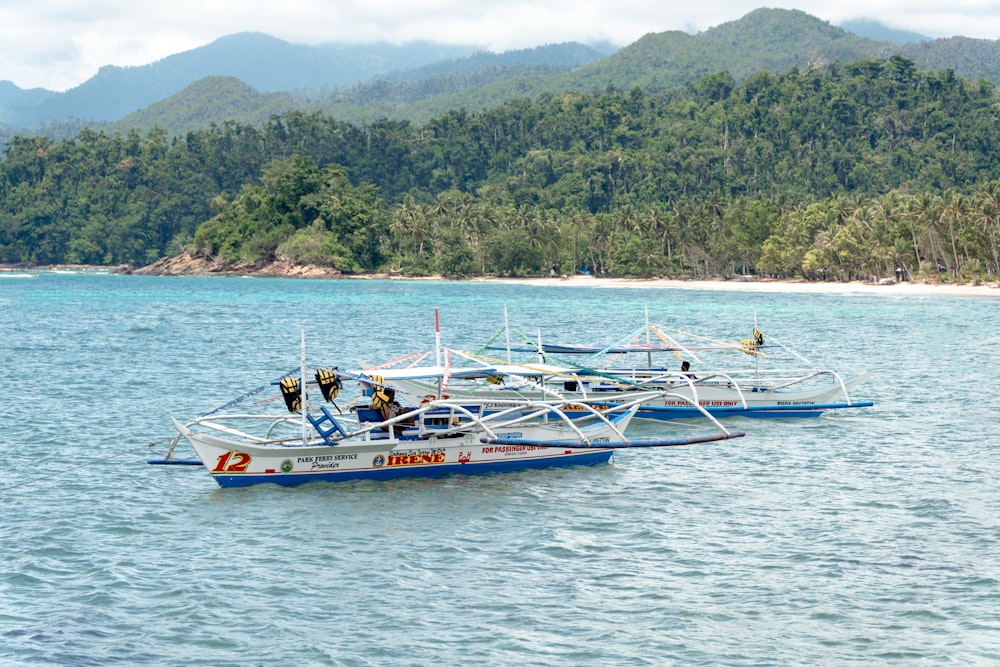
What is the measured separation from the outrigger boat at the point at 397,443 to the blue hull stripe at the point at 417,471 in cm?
2

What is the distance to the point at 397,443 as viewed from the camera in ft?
85.6

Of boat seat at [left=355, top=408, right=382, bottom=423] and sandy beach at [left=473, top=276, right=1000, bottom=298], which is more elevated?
boat seat at [left=355, top=408, right=382, bottom=423]

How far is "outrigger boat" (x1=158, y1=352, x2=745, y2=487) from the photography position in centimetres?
2539

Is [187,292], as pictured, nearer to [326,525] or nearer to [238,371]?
[238,371]

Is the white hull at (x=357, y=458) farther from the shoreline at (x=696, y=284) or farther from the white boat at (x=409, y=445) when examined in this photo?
the shoreline at (x=696, y=284)

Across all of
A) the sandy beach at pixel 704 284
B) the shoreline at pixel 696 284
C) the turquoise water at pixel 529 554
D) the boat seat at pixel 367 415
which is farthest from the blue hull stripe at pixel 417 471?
the sandy beach at pixel 704 284

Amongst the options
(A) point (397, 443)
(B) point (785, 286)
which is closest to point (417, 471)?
(A) point (397, 443)

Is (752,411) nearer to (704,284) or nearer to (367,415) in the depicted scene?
(367,415)

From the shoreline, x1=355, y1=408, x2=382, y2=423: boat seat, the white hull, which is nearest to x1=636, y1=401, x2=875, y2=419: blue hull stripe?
the white hull

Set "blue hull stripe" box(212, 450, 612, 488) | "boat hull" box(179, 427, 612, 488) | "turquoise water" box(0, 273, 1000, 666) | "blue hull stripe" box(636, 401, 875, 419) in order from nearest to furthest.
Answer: "turquoise water" box(0, 273, 1000, 666) < "boat hull" box(179, 427, 612, 488) < "blue hull stripe" box(212, 450, 612, 488) < "blue hull stripe" box(636, 401, 875, 419)

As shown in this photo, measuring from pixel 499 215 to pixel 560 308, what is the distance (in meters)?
81.6

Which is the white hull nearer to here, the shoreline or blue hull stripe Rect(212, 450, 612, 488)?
blue hull stripe Rect(212, 450, 612, 488)

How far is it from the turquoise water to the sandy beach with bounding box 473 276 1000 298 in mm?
79420

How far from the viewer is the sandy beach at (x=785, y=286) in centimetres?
11539
